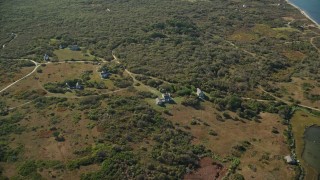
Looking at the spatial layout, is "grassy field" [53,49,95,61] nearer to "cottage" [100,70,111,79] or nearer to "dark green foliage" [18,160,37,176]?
"cottage" [100,70,111,79]

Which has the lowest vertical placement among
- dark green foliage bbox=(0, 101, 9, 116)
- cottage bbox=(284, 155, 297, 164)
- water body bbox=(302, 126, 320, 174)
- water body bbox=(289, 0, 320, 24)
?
water body bbox=(302, 126, 320, 174)

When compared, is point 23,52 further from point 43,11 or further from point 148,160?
point 148,160

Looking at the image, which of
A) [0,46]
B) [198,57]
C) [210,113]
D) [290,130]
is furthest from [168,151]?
[0,46]

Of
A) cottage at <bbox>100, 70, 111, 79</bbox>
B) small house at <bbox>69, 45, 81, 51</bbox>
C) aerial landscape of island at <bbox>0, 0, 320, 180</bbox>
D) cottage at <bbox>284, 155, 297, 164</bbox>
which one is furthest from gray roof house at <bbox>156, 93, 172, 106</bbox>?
small house at <bbox>69, 45, 81, 51</bbox>

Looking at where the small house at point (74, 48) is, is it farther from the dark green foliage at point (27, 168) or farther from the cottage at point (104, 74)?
the dark green foliage at point (27, 168)

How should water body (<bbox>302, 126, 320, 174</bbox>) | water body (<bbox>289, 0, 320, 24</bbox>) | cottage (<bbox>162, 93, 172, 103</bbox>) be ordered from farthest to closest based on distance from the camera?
water body (<bbox>289, 0, 320, 24</bbox>) → cottage (<bbox>162, 93, 172, 103</bbox>) → water body (<bbox>302, 126, 320, 174</bbox>)

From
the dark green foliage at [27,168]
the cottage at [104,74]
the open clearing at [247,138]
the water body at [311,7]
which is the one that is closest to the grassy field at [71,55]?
the cottage at [104,74]

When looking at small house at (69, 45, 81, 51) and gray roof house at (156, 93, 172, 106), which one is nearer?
gray roof house at (156, 93, 172, 106)

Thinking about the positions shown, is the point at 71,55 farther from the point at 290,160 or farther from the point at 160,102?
the point at 290,160
